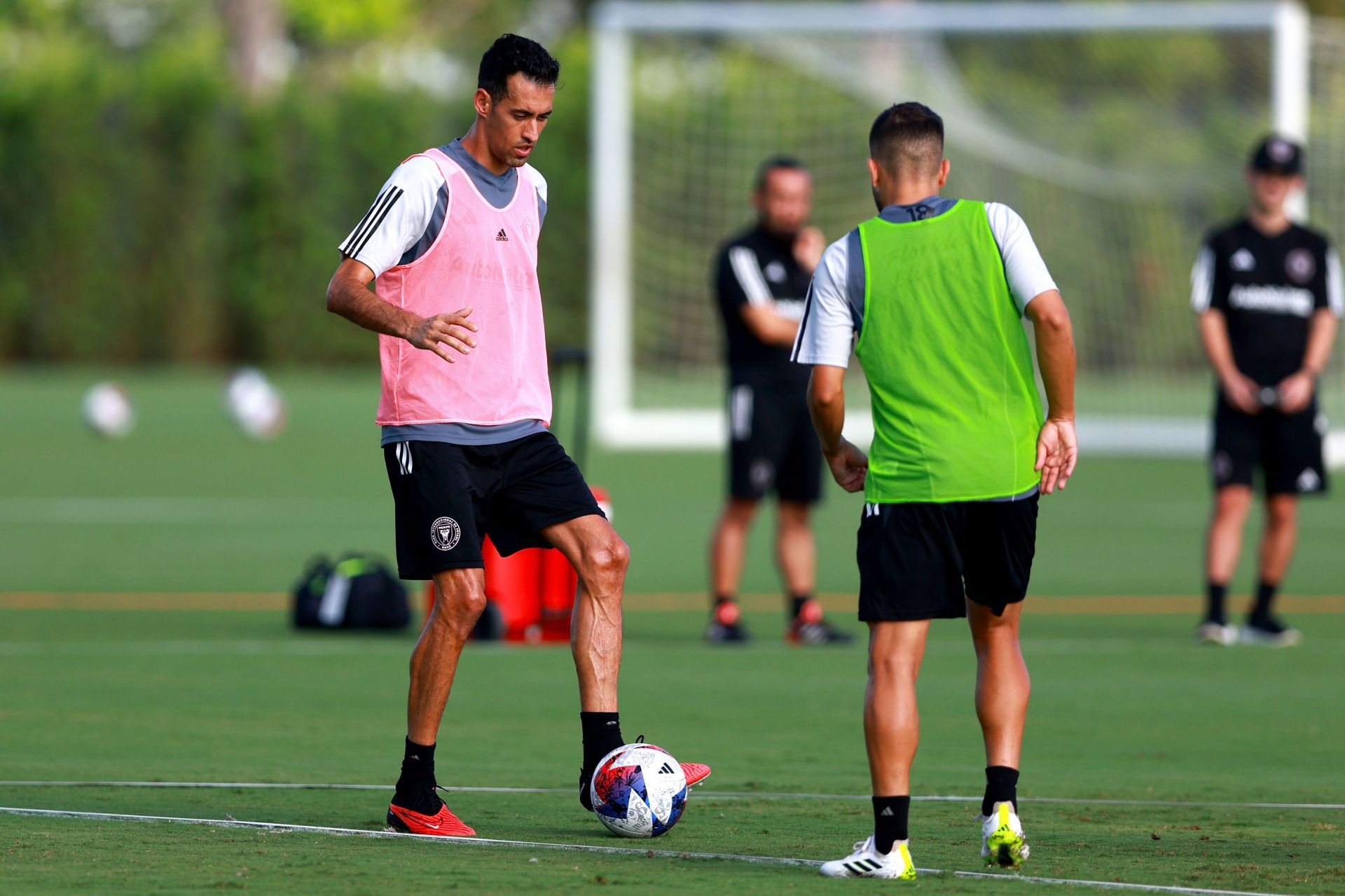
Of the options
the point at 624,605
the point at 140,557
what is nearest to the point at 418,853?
the point at 624,605

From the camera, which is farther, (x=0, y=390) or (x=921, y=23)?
(x=0, y=390)

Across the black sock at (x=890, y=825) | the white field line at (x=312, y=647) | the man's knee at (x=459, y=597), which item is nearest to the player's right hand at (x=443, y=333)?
the man's knee at (x=459, y=597)

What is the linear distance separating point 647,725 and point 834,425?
3103mm

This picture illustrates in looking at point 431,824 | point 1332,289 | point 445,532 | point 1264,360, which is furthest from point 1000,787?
point 1332,289

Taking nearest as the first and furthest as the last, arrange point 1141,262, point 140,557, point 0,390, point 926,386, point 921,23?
point 926,386, point 140,557, point 921,23, point 1141,262, point 0,390

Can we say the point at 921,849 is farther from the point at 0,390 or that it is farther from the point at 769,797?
the point at 0,390

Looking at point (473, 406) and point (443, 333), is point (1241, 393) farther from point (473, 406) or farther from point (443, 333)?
point (443, 333)

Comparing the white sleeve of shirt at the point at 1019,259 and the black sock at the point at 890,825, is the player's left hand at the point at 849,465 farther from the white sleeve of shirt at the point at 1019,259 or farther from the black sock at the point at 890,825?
the black sock at the point at 890,825

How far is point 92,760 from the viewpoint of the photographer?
7.50 meters

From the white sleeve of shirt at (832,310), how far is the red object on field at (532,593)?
17.5 ft

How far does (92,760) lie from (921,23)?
1608cm

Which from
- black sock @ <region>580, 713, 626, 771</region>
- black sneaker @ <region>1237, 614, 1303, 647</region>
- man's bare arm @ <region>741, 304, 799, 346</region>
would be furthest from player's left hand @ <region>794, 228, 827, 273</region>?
black sock @ <region>580, 713, 626, 771</region>

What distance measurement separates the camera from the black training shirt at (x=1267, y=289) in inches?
428

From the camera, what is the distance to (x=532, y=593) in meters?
11.0
